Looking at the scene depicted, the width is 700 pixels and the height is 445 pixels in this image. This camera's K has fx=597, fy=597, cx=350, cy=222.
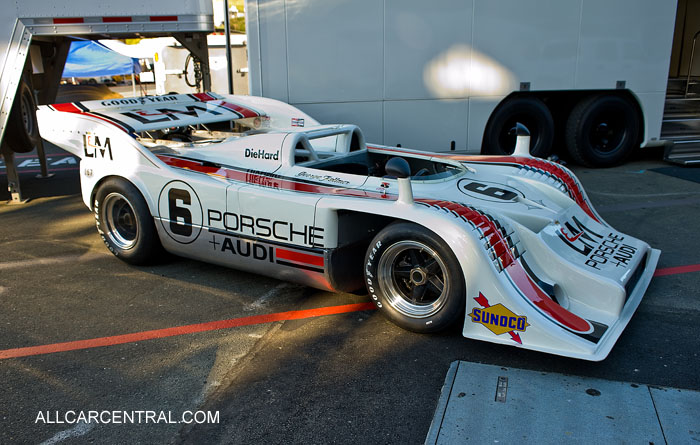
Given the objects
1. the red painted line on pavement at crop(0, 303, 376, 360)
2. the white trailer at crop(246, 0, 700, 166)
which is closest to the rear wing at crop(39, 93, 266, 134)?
the white trailer at crop(246, 0, 700, 166)

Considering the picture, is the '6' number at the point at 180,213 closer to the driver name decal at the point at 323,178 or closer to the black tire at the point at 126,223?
the black tire at the point at 126,223

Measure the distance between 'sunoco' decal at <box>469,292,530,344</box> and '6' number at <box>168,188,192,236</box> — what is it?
248 centimetres

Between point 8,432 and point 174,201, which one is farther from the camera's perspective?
point 174,201

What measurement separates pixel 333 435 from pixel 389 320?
3.91ft

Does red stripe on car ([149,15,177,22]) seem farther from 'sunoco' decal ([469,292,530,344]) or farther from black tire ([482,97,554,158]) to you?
'sunoco' decal ([469,292,530,344])

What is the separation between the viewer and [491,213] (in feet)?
13.2

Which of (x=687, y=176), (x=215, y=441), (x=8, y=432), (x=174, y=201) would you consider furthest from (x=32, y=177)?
(x=687, y=176)

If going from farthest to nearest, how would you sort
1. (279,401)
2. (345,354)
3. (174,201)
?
(174,201) → (345,354) → (279,401)

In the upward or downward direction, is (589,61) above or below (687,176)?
above

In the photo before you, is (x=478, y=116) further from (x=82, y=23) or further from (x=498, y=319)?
(x=498, y=319)

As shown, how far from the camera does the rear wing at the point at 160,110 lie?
5.39 metres

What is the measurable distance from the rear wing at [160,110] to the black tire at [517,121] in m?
3.70

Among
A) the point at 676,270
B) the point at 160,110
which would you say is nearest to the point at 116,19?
the point at 160,110

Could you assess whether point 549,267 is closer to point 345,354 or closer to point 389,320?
point 389,320
